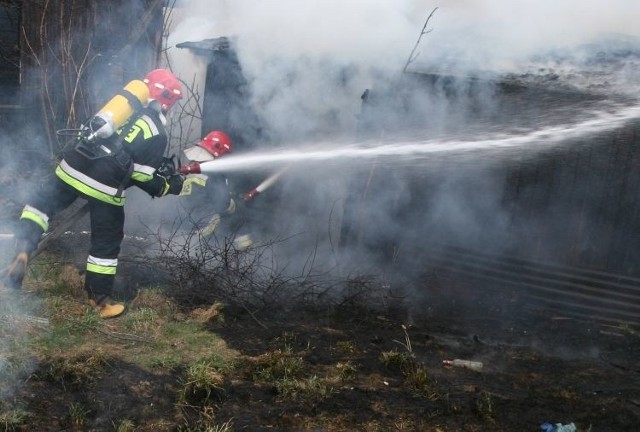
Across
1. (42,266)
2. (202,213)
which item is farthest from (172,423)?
(202,213)

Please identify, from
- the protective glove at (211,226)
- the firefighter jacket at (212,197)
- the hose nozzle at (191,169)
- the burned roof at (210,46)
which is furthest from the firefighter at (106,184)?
the burned roof at (210,46)

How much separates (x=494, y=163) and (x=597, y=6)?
3.83 metres

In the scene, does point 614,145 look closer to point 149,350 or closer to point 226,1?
point 149,350

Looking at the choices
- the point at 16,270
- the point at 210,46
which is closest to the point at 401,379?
the point at 16,270

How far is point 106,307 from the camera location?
5.58 meters

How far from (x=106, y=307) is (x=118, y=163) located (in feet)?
4.10

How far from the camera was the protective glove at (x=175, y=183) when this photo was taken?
5730mm

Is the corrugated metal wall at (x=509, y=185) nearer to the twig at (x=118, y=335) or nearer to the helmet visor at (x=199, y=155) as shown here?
the helmet visor at (x=199, y=155)

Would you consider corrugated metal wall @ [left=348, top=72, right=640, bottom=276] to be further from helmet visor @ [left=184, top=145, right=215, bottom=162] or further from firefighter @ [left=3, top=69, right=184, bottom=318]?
firefighter @ [left=3, top=69, right=184, bottom=318]

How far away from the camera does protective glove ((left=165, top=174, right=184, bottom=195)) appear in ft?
18.8

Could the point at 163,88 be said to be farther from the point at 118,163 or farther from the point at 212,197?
the point at 212,197

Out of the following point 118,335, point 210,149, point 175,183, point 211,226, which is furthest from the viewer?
point 211,226

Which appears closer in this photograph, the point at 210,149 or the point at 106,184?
the point at 106,184

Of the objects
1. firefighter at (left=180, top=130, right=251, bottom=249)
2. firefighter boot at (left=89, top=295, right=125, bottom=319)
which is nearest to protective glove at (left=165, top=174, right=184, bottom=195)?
firefighter at (left=180, top=130, right=251, bottom=249)
